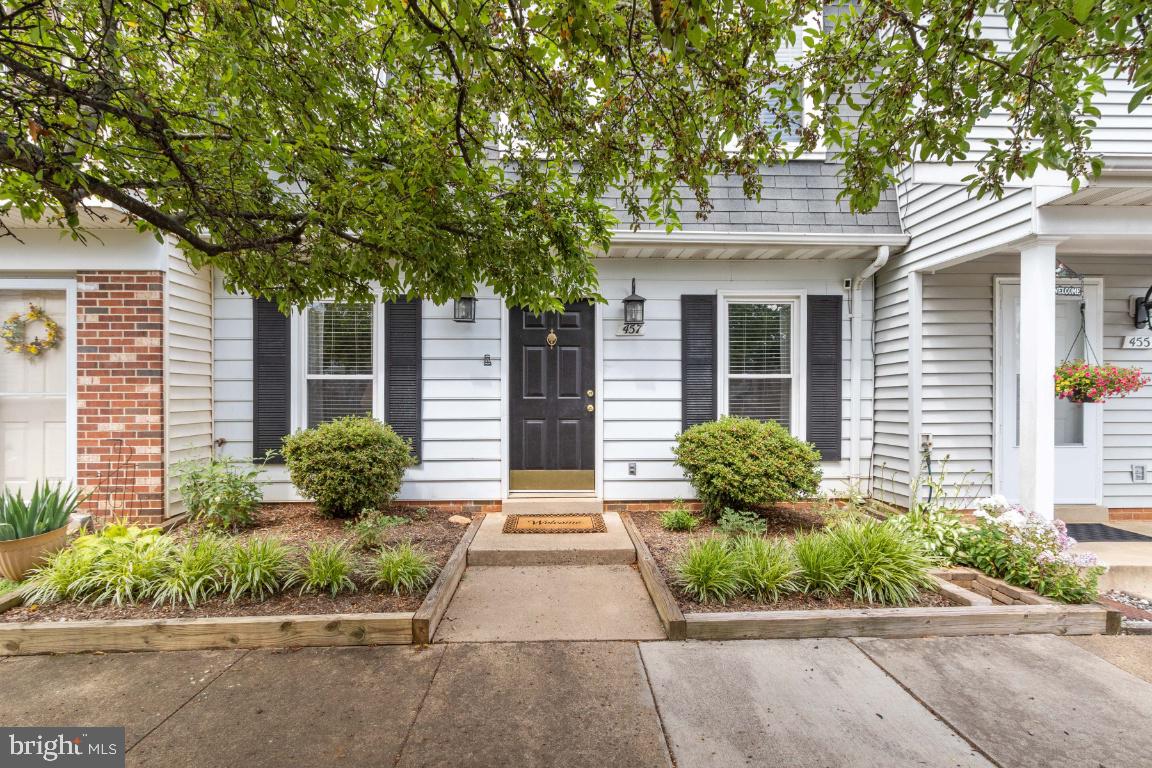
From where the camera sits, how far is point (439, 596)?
2977 millimetres

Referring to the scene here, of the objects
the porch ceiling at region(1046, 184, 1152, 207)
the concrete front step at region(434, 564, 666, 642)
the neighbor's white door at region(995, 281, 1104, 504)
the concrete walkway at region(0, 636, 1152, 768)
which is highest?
the porch ceiling at region(1046, 184, 1152, 207)

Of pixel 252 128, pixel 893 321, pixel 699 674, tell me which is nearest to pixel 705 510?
pixel 699 674

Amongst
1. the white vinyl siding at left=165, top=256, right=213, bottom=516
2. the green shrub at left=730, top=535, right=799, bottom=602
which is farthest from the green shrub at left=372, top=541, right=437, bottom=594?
the white vinyl siding at left=165, top=256, right=213, bottom=516

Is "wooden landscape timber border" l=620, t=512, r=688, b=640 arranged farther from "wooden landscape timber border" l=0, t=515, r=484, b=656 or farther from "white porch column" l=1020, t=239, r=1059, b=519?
"white porch column" l=1020, t=239, r=1059, b=519

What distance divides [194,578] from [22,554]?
1377mm

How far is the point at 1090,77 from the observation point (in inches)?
88.5

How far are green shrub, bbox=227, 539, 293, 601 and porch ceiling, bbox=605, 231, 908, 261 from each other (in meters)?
3.68

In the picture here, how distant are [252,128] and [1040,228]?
16.9ft

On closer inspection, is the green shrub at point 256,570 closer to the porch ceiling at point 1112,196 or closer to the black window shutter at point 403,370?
the black window shutter at point 403,370

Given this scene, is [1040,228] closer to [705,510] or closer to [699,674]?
[705,510]

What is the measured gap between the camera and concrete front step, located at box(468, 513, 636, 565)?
3.79 meters

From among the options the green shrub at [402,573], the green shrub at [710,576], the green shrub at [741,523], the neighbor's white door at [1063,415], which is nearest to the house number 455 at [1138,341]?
the neighbor's white door at [1063,415]

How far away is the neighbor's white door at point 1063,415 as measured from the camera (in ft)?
15.6

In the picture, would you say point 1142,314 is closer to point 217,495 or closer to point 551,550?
point 551,550
